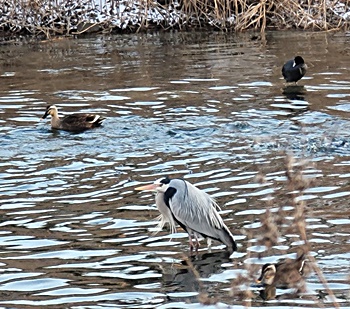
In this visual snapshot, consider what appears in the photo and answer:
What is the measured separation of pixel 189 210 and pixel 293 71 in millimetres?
7972

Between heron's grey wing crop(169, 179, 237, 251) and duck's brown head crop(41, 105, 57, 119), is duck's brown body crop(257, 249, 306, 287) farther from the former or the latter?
duck's brown head crop(41, 105, 57, 119)

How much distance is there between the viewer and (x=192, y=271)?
8070mm

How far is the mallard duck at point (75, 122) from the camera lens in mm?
13258

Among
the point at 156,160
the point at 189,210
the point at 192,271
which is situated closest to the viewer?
the point at 192,271

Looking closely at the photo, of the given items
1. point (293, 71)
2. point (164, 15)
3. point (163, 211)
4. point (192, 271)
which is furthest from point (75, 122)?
point (164, 15)

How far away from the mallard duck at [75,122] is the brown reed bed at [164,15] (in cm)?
854

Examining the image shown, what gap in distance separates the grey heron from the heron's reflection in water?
17 centimetres

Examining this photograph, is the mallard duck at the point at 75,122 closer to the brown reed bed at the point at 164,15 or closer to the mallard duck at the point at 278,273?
the mallard duck at the point at 278,273

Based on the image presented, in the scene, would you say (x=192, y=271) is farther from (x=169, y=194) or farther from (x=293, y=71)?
(x=293, y=71)

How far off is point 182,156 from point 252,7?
10789 mm

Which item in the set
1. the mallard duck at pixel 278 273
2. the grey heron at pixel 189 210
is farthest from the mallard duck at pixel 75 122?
the mallard duck at pixel 278 273

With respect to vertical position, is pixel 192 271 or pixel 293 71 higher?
pixel 293 71

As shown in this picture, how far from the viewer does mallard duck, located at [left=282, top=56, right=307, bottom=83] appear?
52.9 feet

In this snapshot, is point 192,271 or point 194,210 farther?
point 194,210
